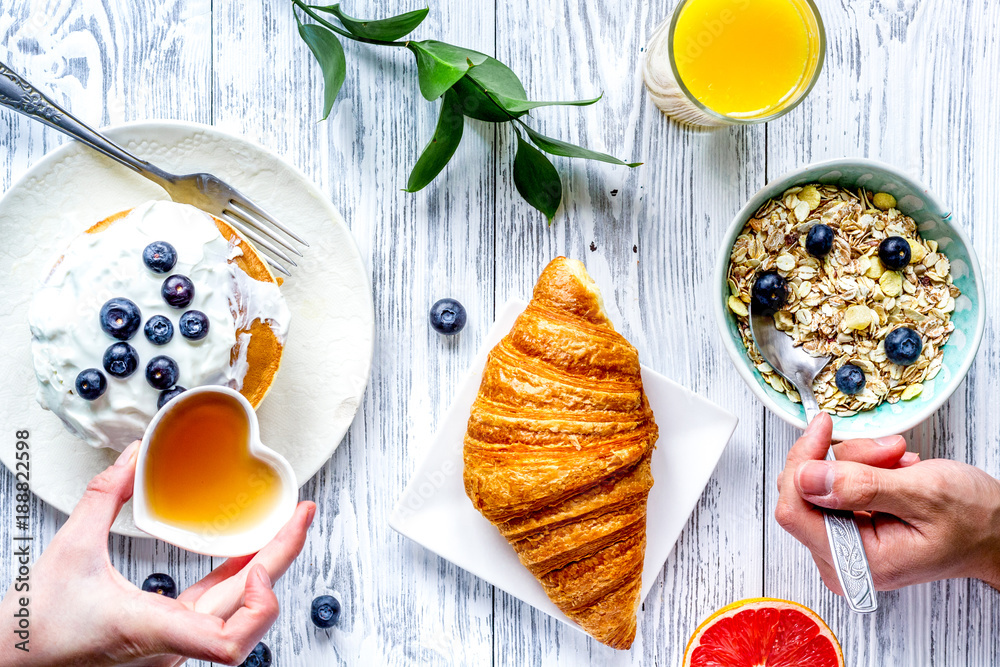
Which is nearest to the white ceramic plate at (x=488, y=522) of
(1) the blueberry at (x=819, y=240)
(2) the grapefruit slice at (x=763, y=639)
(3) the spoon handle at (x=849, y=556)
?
(2) the grapefruit slice at (x=763, y=639)

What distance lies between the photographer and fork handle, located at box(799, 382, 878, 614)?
1374 millimetres

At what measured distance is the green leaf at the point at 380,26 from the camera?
153 cm

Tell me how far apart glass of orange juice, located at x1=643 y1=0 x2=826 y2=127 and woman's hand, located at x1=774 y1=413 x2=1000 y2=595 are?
68 cm

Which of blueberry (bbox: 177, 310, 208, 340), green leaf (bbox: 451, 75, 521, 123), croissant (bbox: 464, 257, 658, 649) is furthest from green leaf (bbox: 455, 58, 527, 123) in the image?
blueberry (bbox: 177, 310, 208, 340)

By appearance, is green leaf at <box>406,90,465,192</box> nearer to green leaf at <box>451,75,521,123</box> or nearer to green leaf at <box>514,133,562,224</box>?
green leaf at <box>451,75,521,123</box>

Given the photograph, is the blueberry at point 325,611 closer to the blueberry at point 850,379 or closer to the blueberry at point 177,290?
the blueberry at point 177,290

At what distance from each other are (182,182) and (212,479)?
0.64 metres

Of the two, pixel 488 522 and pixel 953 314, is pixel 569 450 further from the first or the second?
pixel 953 314

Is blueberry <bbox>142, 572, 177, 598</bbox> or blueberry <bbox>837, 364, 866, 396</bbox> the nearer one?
blueberry <bbox>837, 364, 866, 396</bbox>

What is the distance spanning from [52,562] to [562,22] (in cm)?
154

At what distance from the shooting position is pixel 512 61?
170 centimetres

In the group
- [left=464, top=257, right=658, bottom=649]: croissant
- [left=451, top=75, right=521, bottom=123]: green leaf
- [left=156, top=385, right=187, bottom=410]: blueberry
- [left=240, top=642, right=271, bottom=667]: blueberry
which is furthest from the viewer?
[left=240, top=642, right=271, bottom=667]: blueberry

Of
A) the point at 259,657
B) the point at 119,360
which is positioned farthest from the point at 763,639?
the point at 119,360

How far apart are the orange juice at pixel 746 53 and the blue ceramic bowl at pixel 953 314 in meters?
0.18
